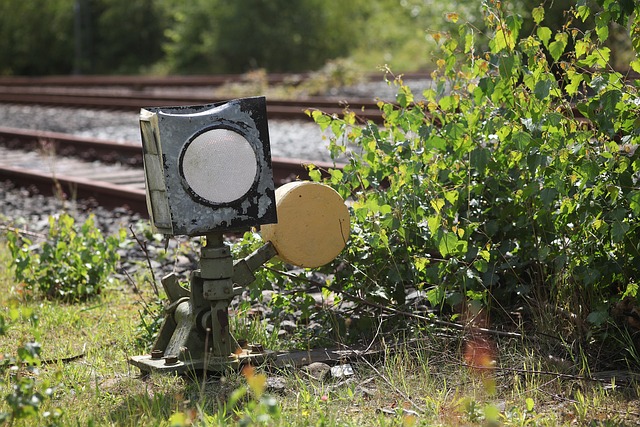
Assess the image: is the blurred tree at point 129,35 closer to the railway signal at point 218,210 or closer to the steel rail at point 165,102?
the steel rail at point 165,102

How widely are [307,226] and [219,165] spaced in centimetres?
48

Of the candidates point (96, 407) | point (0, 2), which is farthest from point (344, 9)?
point (96, 407)

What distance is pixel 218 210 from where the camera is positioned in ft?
11.1

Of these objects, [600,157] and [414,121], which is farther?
[414,121]

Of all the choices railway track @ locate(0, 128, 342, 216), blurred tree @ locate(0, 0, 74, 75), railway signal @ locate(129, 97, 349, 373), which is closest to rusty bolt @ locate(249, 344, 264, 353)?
railway signal @ locate(129, 97, 349, 373)

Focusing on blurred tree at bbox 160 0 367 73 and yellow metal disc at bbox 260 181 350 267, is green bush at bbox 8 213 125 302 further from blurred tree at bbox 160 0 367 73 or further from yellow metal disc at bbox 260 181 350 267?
blurred tree at bbox 160 0 367 73

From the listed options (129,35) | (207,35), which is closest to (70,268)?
(207,35)

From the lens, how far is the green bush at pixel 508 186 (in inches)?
142

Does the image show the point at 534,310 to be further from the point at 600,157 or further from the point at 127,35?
the point at 127,35

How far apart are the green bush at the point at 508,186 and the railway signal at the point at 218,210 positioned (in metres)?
0.42

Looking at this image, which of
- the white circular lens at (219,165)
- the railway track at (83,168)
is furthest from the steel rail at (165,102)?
the white circular lens at (219,165)

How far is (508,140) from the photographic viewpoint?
12.8ft

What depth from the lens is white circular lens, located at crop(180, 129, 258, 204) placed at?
131 inches

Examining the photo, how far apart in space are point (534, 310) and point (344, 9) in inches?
977
